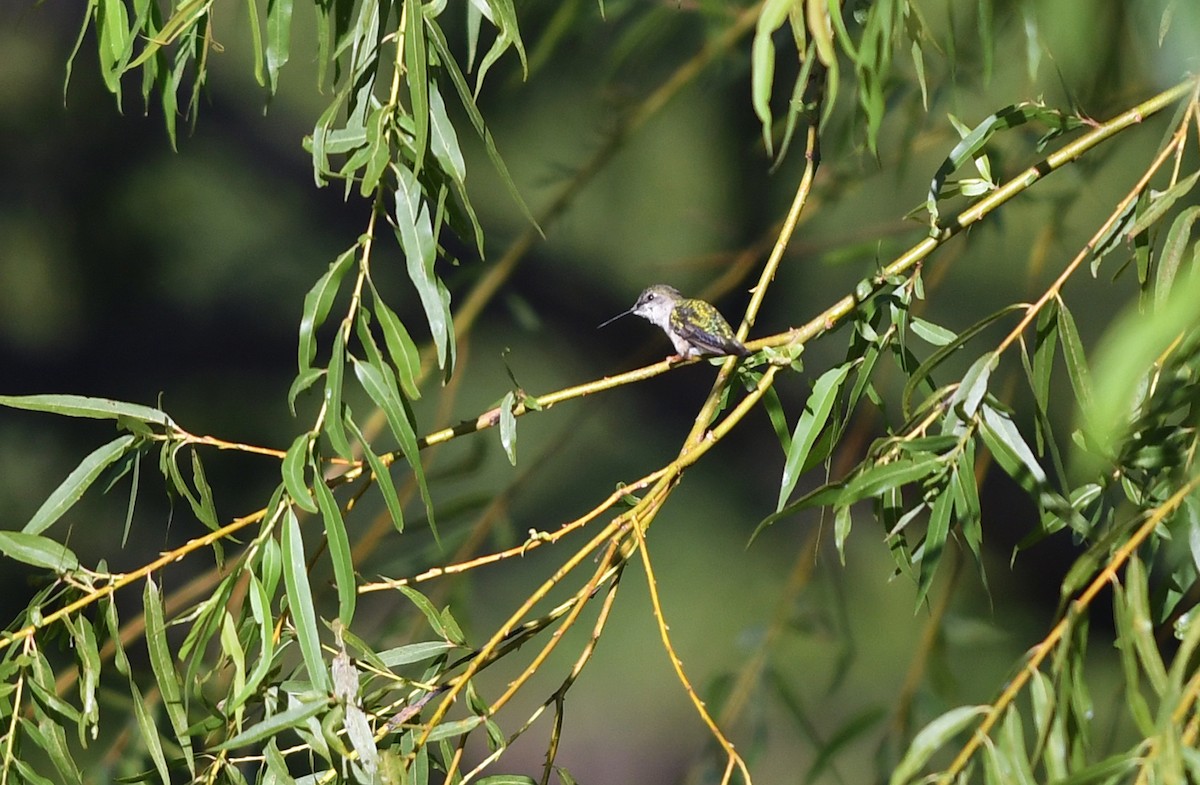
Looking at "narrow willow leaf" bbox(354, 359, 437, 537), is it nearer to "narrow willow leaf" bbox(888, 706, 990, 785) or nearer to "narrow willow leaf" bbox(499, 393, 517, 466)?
"narrow willow leaf" bbox(499, 393, 517, 466)

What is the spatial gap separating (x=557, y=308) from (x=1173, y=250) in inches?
62.8

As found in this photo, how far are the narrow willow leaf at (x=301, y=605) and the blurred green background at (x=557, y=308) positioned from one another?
46.4 inches

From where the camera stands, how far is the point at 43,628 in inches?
30.9

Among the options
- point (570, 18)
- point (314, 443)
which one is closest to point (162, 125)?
point (570, 18)

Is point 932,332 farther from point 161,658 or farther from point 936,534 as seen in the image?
point 161,658

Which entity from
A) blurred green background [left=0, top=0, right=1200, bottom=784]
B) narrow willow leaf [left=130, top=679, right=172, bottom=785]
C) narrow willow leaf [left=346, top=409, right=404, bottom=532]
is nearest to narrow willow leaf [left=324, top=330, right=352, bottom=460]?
narrow willow leaf [left=346, top=409, right=404, bottom=532]

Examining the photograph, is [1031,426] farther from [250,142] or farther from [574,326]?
[250,142]

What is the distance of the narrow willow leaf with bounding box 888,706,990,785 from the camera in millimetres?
577

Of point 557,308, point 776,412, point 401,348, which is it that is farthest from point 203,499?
point 557,308

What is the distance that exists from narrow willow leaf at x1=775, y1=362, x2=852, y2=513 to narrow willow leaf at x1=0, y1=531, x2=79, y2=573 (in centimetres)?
46

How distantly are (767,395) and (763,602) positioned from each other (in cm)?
157

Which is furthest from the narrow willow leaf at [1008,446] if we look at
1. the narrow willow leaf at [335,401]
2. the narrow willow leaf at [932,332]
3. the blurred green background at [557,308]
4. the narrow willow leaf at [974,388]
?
the blurred green background at [557,308]

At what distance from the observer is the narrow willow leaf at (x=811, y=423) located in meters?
0.74

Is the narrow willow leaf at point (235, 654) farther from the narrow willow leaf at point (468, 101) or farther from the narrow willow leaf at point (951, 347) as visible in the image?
the narrow willow leaf at point (951, 347)
